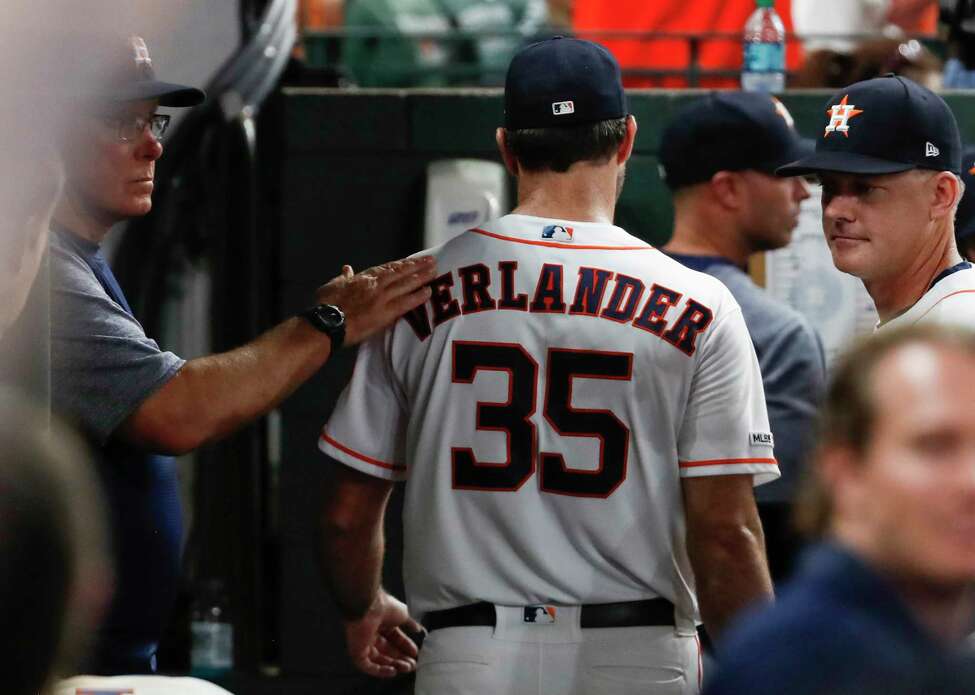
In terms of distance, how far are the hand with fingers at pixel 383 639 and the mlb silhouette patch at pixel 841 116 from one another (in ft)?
4.15

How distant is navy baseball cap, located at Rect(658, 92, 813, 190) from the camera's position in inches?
169

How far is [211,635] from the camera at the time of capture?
5457 mm

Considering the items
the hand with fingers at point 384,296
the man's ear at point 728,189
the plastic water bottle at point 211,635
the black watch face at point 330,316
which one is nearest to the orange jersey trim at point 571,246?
the hand with fingers at point 384,296

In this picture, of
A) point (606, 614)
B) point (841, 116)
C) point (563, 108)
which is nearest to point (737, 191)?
point (841, 116)

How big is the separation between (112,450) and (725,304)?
1.12 m

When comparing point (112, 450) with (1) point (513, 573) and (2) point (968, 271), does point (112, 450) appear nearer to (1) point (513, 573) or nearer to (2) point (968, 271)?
(1) point (513, 573)

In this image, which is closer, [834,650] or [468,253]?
[834,650]

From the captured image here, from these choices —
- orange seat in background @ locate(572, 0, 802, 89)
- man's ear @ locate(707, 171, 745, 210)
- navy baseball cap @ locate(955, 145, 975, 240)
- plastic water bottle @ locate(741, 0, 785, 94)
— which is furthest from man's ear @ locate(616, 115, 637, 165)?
orange seat in background @ locate(572, 0, 802, 89)

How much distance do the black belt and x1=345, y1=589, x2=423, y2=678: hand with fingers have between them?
0.38 meters

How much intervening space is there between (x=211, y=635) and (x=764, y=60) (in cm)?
273

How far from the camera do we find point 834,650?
1299 mm

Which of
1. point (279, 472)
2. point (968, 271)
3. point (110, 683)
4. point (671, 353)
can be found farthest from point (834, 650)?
point (279, 472)

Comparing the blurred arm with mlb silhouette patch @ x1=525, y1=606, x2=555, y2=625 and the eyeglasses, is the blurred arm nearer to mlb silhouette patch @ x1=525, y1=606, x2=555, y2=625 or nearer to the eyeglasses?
mlb silhouette patch @ x1=525, y1=606, x2=555, y2=625

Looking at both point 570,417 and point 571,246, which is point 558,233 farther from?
point 570,417
